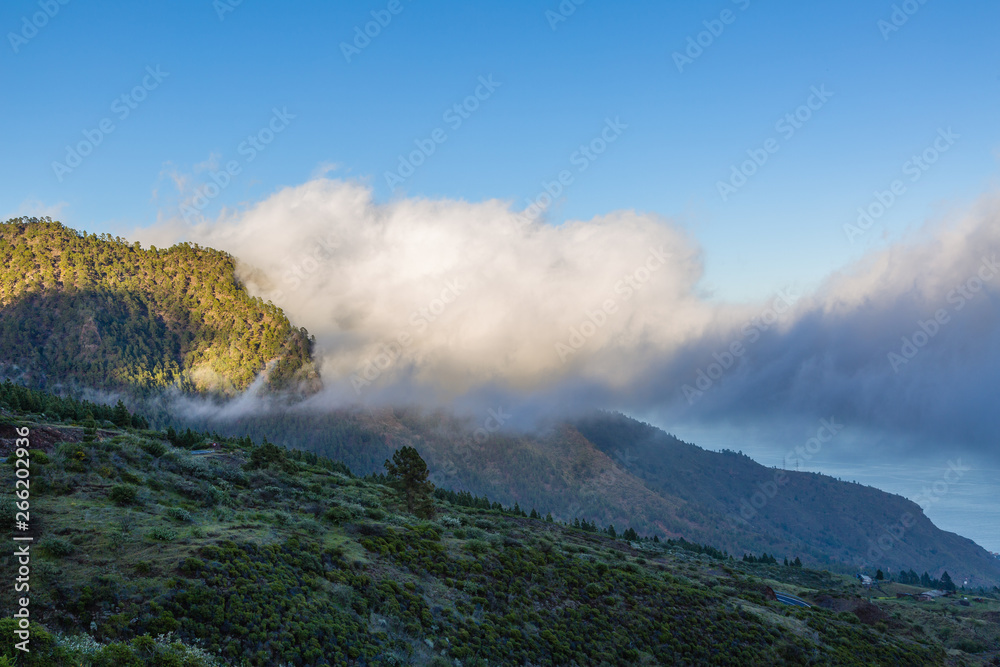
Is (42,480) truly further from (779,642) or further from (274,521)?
(779,642)

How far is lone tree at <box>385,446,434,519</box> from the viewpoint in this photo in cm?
6012

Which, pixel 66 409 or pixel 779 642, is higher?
pixel 66 409

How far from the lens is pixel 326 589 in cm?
3184

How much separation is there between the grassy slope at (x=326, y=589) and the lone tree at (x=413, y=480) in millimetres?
2195

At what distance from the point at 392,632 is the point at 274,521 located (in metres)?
14.4

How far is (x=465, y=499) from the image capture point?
119m

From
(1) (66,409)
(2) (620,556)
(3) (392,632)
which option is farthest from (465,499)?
(3) (392,632)

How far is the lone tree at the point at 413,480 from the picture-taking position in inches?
2367

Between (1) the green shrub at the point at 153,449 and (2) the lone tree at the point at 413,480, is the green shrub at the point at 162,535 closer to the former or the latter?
(1) the green shrub at the point at 153,449

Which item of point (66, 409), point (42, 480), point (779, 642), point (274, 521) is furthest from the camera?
point (66, 409)

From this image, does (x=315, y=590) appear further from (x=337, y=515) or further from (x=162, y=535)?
(x=337, y=515)

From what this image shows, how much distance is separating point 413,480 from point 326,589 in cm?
2866

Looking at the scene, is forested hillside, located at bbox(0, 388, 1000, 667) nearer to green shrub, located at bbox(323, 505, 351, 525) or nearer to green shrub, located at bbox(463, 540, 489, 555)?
green shrub, located at bbox(323, 505, 351, 525)

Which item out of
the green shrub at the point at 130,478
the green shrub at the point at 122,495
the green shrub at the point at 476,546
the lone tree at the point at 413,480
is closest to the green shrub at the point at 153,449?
the green shrub at the point at 130,478
